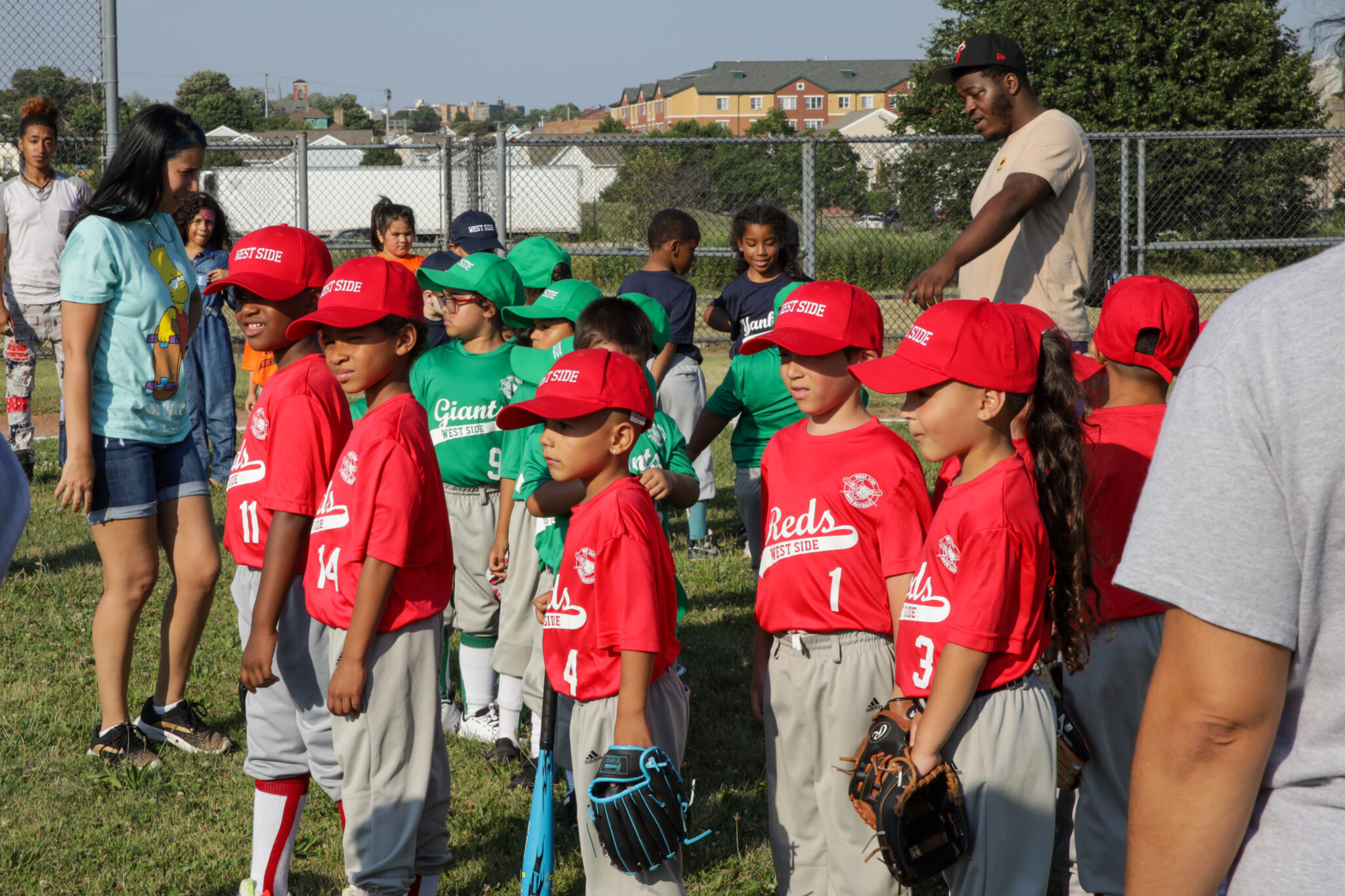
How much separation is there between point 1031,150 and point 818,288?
119cm

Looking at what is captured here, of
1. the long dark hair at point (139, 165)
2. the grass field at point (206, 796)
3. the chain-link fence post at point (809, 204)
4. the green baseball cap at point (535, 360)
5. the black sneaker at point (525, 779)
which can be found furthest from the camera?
the chain-link fence post at point (809, 204)

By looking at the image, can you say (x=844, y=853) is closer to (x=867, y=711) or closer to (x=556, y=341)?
(x=867, y=711)

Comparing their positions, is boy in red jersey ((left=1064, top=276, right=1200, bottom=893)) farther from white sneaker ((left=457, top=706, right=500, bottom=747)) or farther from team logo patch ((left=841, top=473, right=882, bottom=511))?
white sneaker ((left=457, top=706, right=500, bottom=747))

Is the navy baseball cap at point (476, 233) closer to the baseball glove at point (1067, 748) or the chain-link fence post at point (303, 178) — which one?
the baseball glove at point (1067, 748)

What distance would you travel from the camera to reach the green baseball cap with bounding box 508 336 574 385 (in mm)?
4285

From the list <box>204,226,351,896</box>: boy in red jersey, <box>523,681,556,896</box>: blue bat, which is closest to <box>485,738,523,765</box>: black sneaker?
<box>204,226,351,896</box>: boy in red jersey

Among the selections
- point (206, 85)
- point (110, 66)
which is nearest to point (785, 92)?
point (206, 85)

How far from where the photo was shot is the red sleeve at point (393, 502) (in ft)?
9.43

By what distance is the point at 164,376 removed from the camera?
412 centimetres

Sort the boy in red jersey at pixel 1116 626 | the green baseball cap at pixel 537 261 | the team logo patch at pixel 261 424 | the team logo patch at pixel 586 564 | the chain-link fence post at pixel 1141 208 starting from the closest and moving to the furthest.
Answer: the team logo patch at pixel 586 564, the boy in red jersey at pixel 1116 626, the team logo patch at pixel 261 424, the green baseball cap at pixel 537 261, the chain-link fence post at pixel 1141 208

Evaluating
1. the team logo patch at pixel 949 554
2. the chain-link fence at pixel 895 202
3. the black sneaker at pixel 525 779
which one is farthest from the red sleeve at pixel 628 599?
the chain-link fence at pixel 895 202

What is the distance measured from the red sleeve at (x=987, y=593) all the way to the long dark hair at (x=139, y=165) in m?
3.27

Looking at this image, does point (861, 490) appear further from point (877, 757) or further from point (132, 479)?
point (132, 479)

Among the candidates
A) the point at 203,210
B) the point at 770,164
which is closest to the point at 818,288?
the point at 203,210
